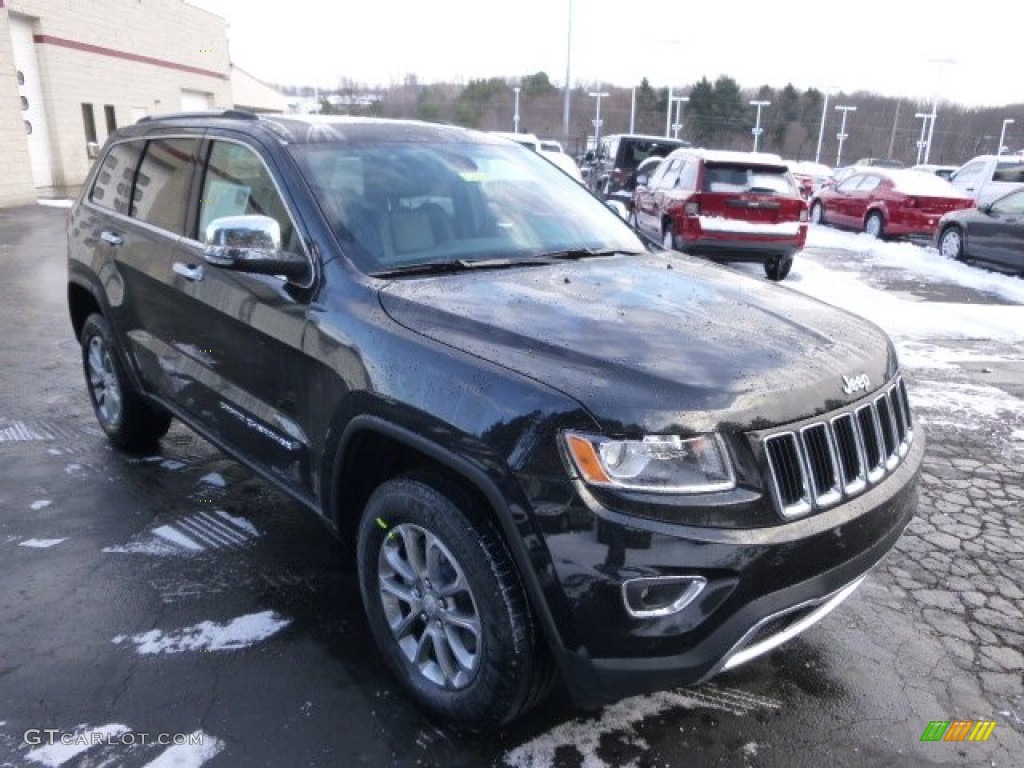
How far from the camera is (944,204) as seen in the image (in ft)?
50.7

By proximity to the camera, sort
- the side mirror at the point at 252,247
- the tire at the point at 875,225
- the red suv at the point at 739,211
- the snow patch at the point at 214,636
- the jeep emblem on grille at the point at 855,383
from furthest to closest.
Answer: the tire at the point at 875,225 < the red suv at the point at 739,211 < the snow patch at the point at 214,636 < the side mirror at the point at 252,247 < the jeep emblem on grille at the point at 855,383

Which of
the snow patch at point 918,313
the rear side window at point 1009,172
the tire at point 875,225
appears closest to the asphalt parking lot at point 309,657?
the snow patch at point 918,313

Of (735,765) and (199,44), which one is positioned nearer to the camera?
(735,765)

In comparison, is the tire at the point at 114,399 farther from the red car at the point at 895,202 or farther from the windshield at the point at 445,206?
the red car at the point at 895,202

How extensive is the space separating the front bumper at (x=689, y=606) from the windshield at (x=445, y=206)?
144 centimetres

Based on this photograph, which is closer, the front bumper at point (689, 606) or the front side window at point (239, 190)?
the front bumper at point (689, 606)

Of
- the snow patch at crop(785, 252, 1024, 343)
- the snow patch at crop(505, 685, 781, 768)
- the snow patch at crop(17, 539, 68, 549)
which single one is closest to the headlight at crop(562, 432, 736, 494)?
the snow patch at crop(505, 685, 781, 768)

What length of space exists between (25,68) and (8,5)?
150 cm

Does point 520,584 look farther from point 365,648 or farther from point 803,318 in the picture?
point 803,318

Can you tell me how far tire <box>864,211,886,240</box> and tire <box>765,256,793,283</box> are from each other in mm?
6276

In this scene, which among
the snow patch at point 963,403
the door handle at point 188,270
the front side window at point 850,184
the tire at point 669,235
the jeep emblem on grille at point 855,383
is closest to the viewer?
the jeep emblem on grille at point 855,383

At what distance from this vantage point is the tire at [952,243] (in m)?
13.0

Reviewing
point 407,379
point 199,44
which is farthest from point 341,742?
point 199,44

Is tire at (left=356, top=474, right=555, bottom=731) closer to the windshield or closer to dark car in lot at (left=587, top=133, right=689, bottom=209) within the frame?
the windshield
